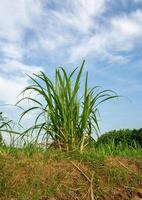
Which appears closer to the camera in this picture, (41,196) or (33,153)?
(41,196)

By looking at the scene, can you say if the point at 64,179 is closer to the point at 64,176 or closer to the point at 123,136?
the point at 64,176

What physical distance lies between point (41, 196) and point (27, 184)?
0.20 meters

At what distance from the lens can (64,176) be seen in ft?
15.5

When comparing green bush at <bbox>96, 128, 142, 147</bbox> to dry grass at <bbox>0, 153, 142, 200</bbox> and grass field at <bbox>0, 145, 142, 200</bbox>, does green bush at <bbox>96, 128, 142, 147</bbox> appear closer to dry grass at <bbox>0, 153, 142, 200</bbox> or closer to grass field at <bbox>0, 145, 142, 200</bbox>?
grass field at <bbox>0, 145, 142, 200</bbox>

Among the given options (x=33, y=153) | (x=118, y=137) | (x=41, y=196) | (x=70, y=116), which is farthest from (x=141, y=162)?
(x=118, y=137)

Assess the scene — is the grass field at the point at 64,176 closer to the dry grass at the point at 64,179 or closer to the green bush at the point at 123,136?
the dry grass at the point at 64,179

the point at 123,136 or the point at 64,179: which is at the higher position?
the point at 123,136

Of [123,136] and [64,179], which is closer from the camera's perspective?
[64,179]

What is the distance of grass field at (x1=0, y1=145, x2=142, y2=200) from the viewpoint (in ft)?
14.5

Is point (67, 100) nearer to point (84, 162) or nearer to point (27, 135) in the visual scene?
point (27, 135)

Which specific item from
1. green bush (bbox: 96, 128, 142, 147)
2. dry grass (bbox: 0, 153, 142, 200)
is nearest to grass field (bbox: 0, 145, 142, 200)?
dry grass (bbox: 0, 153, 142, 200)

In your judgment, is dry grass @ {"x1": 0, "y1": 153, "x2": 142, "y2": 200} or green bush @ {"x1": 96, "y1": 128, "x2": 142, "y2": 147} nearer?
dry grass @ {"x1": 0, "y1": 153, "x2": 142, "y2": 200}

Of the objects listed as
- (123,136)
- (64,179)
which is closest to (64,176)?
(64,179)

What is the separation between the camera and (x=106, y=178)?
16.4 ft
